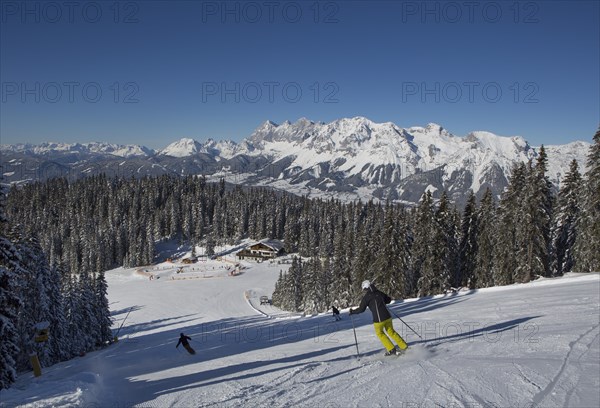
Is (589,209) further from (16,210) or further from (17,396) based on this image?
(16,210)

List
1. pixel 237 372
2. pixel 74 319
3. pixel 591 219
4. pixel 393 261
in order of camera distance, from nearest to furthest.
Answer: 1. pixel 237 372
2. pixel 591 219
3. pixel 74 319
4. pixel 393 261

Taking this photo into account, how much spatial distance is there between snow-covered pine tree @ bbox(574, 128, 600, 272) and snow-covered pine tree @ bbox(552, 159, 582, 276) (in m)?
4.11

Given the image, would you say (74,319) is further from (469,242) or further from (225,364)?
(469,242)

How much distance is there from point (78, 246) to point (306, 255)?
65894 mm

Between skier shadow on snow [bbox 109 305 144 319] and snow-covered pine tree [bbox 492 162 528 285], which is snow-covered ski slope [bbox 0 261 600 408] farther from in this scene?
skier shadow on snow [bbox 109 305 144 319]

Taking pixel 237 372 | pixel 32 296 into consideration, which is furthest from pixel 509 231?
pixel 32 296

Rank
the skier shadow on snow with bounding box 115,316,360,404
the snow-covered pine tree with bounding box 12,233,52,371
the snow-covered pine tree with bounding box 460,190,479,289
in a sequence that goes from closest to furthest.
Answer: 1. the skier shadow on snow with bounding box 115,316,360,404
2. the snow-covered pine tree with bounding box 12,233,52,371
3. the snow-covered pine tree with bounding box 460,190,479,289

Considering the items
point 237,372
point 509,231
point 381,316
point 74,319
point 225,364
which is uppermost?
point 381,316

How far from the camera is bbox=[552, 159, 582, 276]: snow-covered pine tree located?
3672 centimetres

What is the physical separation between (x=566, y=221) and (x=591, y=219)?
376 inches

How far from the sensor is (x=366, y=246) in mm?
46875

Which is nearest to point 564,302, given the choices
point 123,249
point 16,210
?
point 123,249

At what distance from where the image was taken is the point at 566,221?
38625 millimetres

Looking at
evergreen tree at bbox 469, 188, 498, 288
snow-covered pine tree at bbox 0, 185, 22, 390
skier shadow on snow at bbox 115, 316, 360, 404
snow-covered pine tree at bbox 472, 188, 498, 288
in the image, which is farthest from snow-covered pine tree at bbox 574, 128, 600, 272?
snow-covered pine tree at bbox 0, 185, 22, 390
